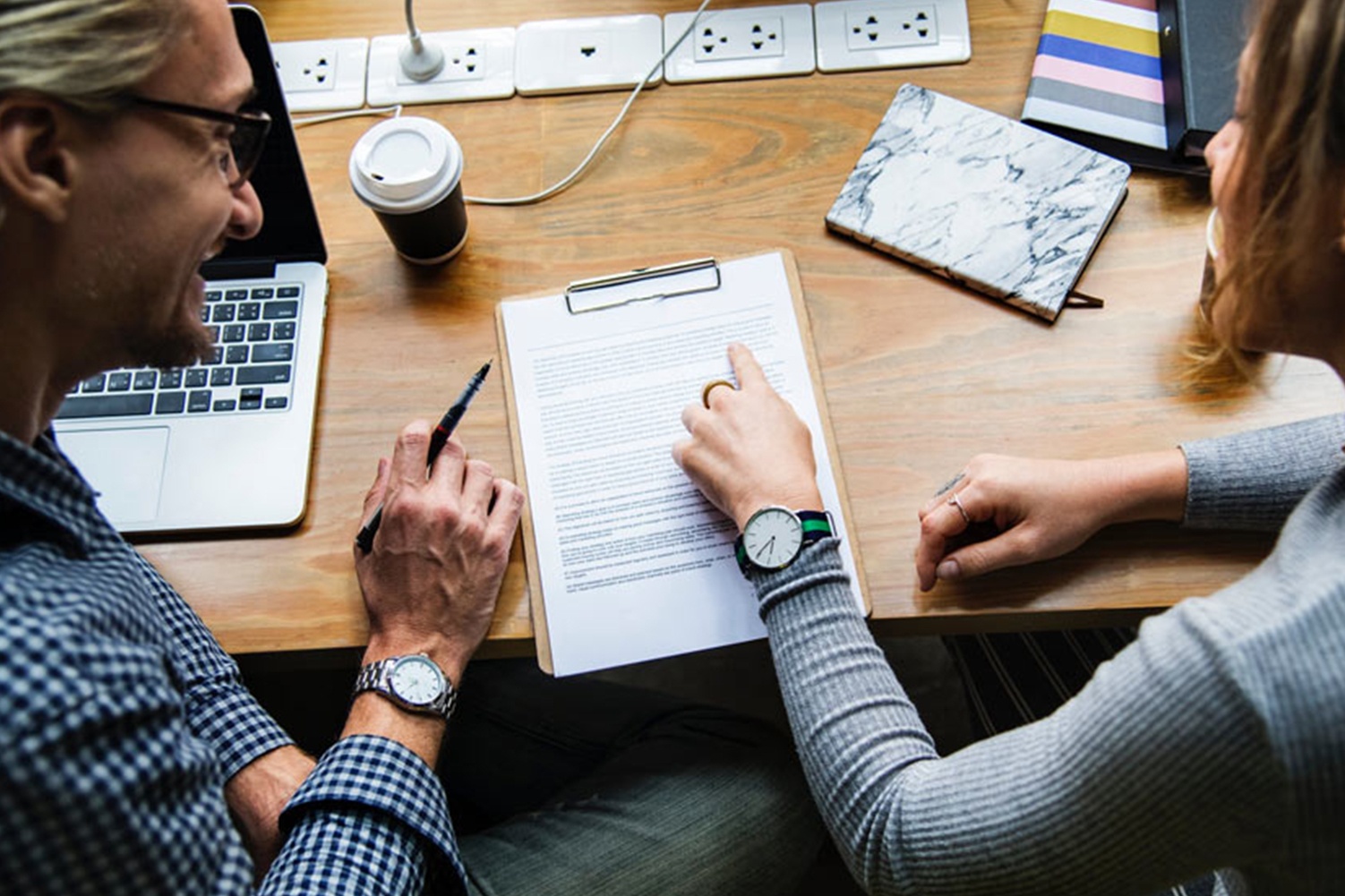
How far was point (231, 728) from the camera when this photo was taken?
0.94 m

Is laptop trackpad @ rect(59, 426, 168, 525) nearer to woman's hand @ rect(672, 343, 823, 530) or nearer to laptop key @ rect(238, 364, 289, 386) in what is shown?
laptop key @ rect(238, 364, 289, 386)

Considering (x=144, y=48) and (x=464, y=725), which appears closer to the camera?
(x=144, y=48)

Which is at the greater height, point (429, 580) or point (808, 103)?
point (808, 103)

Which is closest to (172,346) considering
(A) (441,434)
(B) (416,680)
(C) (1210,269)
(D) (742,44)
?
(A) (441,434)

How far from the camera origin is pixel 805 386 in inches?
38.2

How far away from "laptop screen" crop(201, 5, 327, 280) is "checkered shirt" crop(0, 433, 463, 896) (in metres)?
0.28

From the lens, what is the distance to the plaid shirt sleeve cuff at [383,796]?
846mm

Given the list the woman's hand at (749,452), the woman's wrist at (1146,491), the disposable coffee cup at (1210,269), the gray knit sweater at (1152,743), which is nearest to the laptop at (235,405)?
the woman's hand at (749,452)

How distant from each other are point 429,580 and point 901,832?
1.36ft

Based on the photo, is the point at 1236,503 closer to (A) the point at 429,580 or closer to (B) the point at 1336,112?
(B) the point at 1336,112

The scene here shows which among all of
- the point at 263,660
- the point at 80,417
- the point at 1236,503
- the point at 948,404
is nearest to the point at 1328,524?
the point at 1236,503

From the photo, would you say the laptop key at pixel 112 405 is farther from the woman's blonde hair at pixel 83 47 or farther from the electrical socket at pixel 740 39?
the electrical socket at pixel 740 39

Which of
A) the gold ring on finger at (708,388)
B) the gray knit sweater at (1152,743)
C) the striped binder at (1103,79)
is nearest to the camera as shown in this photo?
the gray knit sweater at (1152,743)

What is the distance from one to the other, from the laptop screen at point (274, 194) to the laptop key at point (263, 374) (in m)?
0.10
